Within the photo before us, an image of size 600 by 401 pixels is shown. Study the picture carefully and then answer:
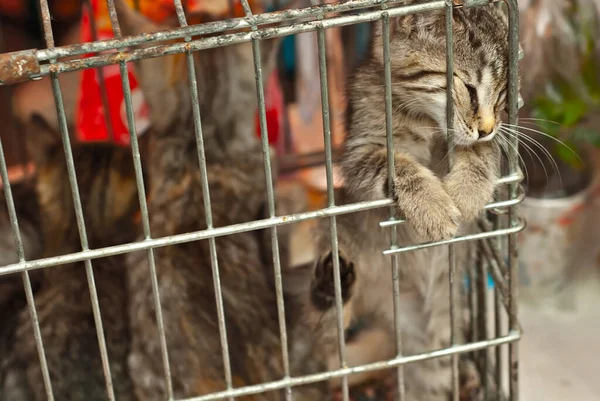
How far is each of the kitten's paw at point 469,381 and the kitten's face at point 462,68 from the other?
61 centimetres

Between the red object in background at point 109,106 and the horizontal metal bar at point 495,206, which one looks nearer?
the horizontal metal bar at point 495,206

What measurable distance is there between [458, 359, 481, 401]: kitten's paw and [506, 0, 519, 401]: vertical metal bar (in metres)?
0.35

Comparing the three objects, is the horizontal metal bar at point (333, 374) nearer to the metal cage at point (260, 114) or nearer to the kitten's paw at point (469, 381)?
the metal cage at point (260, 114)

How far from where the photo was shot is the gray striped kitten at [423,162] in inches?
43.2

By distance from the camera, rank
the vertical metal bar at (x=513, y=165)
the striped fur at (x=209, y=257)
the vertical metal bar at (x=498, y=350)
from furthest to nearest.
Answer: the striped fur at (x=209, y=257)
the vertical metal bar at (x=498, y=350)
the vertical metal bar at (x=513, y=165)

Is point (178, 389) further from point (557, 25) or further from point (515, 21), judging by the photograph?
point (557, 25)

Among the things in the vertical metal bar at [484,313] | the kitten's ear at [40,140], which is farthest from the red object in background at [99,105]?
the vertical metal bar at [484,313]

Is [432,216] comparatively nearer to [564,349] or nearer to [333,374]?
[333,374]

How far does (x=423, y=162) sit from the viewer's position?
1.27 metres

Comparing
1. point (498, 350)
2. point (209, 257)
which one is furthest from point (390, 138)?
point (209, 257)

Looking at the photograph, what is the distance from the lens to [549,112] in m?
1.81

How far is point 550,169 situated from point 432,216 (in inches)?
37.5

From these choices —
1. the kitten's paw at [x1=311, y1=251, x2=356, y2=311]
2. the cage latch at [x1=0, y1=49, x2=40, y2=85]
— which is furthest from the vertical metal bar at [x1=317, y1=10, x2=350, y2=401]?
the cage latch at [x1=0, y1=49, x2=40, y2=85]

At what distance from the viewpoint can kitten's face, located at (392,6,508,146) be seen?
1.10 m
